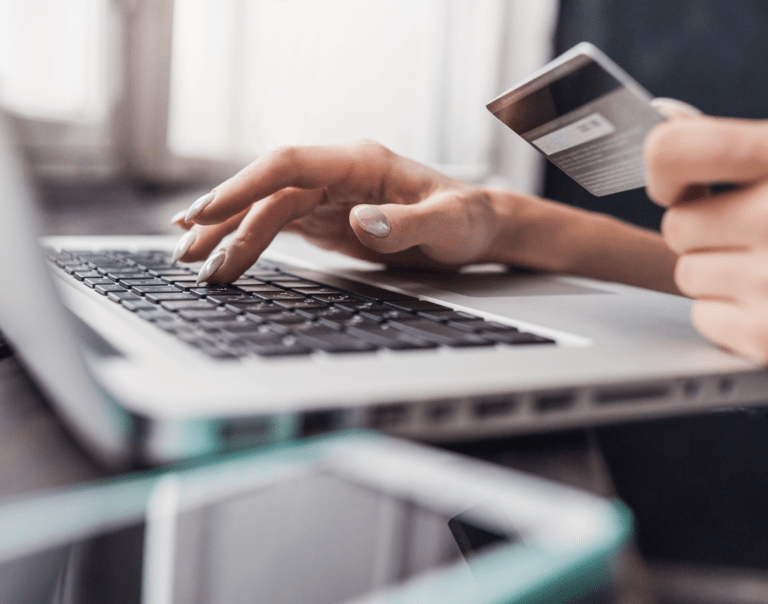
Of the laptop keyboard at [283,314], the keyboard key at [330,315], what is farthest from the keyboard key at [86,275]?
the keyboard key at [330,315]

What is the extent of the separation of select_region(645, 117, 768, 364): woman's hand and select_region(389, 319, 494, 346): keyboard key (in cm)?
15

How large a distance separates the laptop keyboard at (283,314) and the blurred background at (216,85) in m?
0.52

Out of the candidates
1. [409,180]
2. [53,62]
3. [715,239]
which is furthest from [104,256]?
[53,62]

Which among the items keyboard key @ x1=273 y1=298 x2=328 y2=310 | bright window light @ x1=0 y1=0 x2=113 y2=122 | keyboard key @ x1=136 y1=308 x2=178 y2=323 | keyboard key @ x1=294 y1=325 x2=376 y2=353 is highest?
bright window light @ x1=0 y1=0 x2=113 y2=122

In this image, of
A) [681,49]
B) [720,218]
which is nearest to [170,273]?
[720,218]

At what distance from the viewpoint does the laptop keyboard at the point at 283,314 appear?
14.1 inches

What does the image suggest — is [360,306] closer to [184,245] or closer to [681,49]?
[184,245]

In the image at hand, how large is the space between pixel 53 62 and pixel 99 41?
102mm

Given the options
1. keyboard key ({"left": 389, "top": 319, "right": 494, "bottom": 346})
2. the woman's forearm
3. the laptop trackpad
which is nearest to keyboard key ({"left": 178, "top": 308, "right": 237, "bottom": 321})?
keyboard key ({"left": 389, "top": 319, "right": 494, "bottom": 346})

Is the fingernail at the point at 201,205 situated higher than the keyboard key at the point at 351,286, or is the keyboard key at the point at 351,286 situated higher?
the fingernail at the point at 201,205

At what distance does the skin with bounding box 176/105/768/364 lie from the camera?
0.40 meters

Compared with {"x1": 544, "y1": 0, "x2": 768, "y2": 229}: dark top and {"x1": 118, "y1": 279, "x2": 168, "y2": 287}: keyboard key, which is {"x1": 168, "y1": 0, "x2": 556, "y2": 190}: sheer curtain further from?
{"x1": 118, "y1": 279, "x2": 168, "y2": 287}: keyboard key

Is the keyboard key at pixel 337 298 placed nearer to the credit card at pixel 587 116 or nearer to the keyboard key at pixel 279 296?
the keyboard key at pixel 279 296

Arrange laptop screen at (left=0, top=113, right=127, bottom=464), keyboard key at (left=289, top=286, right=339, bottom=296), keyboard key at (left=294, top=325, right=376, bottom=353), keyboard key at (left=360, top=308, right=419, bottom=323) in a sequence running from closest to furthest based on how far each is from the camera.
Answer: laptop screen at (left=0, top=113, right=127, bottom=464)
keyboard key at (left=294, top=325, right=376, bottom=353)
keyboard key at (left=360, top=308, right=419, bottom=323)
keyboard key at (left=289, top=286, right=339, bottom=296)
